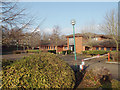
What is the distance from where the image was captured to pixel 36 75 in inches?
138

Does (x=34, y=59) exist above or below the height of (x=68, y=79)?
above

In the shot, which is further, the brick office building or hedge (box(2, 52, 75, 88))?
the brick office building

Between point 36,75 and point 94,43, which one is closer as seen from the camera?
point 36,75

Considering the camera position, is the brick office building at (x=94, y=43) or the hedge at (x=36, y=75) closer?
the hedge at (x=36, y=75)

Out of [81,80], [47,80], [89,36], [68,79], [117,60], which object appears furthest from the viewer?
[89,36]

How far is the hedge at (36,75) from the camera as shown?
3.32 m

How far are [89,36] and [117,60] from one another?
18981mm

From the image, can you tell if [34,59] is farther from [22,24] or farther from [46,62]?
[22,24]

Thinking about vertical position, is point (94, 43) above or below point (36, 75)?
above

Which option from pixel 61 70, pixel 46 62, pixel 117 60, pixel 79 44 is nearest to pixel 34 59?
pixel 46 62

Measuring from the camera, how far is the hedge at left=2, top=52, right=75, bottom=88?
131 inches

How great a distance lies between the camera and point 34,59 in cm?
407

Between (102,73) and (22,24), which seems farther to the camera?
(102,73)

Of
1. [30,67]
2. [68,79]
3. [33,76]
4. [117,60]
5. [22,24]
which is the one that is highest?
[22,24]
